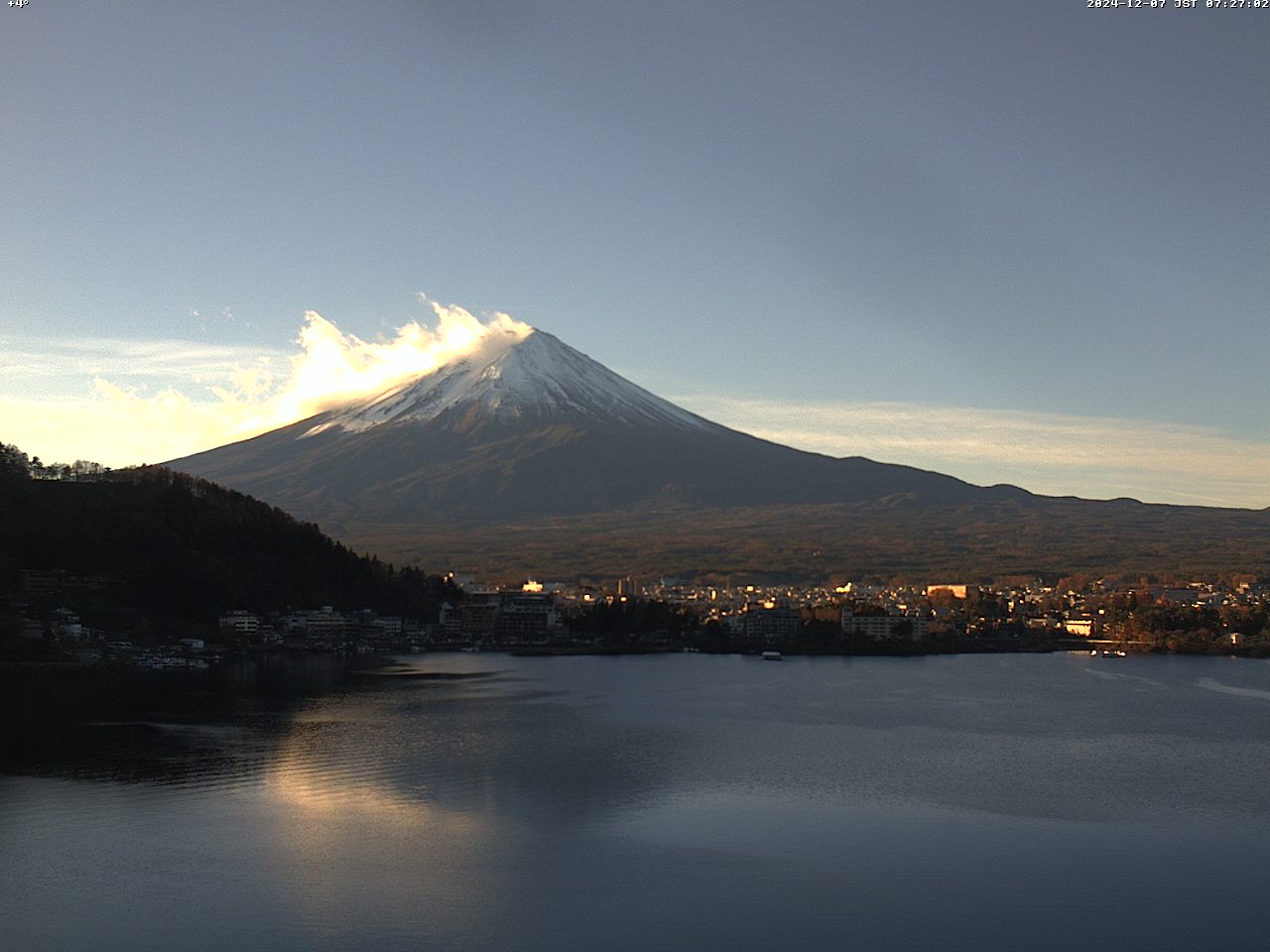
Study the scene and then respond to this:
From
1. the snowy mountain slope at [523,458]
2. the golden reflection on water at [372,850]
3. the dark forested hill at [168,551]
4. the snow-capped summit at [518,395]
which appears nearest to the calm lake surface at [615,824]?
the golden reflection on water at [372,850]

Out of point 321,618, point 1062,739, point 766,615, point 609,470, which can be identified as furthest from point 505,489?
point 1062,739

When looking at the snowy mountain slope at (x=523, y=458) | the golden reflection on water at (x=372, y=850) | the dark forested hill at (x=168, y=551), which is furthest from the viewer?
the snowy mountain slope at (x=523, y=458)

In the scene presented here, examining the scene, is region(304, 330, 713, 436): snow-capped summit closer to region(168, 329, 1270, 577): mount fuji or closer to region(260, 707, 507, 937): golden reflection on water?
region(168, 329, 1270, 577): mount fuji

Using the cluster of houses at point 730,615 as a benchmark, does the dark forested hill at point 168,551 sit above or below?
above

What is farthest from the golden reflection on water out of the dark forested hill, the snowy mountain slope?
the snowy mountain slope

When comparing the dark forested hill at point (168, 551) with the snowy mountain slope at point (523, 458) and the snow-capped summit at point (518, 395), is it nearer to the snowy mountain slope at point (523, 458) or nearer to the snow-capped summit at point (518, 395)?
the snowy mountain slope at point (523, 458)

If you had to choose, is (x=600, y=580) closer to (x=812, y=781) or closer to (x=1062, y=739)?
(x=1062, y=739)
